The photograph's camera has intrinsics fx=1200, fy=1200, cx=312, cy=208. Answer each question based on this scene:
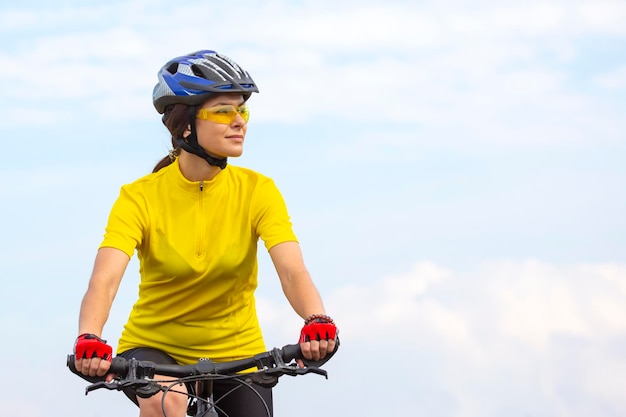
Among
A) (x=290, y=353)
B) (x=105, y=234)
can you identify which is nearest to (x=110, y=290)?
(x=105, y=234)

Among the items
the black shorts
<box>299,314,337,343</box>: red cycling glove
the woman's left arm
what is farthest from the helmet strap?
<box>299,314,337,343</box>: red cycling glove

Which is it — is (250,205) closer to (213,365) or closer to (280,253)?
(280,253)

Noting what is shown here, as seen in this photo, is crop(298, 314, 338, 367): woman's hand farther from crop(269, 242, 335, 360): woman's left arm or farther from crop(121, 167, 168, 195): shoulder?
crop(121, 167, 168, 195): shoulder

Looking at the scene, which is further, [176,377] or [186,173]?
[186,173]

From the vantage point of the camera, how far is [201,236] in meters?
7.22

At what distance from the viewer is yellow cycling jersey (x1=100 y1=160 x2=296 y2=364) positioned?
7199mm

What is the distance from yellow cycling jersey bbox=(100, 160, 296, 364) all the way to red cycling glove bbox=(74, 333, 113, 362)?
1.01 metres

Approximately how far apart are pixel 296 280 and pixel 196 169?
3.23 feet

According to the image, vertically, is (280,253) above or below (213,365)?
above

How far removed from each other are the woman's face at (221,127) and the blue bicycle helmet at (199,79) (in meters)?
0.07

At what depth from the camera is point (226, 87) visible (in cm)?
719

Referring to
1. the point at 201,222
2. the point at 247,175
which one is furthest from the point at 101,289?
the point at 247,175

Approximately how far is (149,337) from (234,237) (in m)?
0.83

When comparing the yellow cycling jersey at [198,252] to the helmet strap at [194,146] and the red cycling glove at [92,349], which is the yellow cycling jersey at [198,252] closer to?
the helmet strap at [194,146]
